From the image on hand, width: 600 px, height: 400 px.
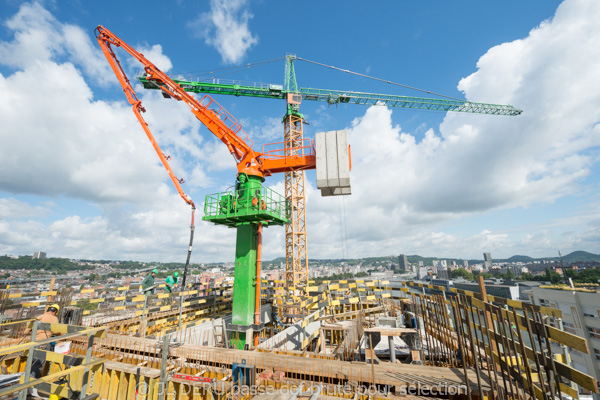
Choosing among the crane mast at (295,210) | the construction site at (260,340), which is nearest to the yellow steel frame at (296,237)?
the crane mast at (295,210)

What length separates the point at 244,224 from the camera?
12422mm

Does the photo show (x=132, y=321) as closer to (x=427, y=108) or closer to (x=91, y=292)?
(x=91, y=292)

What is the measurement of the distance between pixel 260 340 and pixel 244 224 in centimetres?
608

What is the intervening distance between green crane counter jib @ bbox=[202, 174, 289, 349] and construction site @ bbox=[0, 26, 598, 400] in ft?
0.18

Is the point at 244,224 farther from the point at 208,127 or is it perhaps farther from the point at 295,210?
the point at 295,210

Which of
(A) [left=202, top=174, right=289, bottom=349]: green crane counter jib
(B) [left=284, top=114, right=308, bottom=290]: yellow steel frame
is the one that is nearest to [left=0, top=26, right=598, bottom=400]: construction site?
(A) [left=202, top=174, right=289, bottom=349]: green crane counter jib

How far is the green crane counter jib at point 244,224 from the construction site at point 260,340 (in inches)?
2.2

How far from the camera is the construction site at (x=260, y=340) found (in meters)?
4.87

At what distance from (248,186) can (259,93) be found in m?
31.5

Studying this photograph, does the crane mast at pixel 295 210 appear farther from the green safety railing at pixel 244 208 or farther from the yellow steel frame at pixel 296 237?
the green safety railing at pixel 244 208

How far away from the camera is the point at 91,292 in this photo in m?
13.1

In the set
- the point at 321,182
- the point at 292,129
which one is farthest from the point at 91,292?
the point at 292,129

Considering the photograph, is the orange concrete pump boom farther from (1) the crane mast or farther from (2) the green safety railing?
(1) the crane mast

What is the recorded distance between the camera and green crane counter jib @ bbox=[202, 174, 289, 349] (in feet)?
37.2
